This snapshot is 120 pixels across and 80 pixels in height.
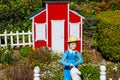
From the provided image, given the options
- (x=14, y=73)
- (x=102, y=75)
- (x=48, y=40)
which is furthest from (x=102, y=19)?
(x=102, y=75)

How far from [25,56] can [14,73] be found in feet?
9.39

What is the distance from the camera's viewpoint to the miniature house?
14742mm

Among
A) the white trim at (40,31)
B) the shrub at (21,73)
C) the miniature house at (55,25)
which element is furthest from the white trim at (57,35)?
the shrub at (21,73)

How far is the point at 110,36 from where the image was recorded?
564 inches

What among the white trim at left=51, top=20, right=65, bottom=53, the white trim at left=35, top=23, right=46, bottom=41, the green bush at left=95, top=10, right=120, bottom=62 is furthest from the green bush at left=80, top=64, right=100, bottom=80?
the white trim at left=35, top=23, right=46, bottom=41

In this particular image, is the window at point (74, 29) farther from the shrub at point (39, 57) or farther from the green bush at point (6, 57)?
the green bush at point (6, 57)

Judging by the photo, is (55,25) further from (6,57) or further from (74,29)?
(6,57)

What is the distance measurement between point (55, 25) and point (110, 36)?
180 centimetres

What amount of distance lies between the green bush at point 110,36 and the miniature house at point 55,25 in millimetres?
791

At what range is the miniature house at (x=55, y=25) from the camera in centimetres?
1474

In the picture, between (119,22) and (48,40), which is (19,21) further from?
(119,22)

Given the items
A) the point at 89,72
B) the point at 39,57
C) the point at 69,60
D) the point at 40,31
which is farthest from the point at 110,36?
the point at 69,60

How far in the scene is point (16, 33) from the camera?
50.8 feet

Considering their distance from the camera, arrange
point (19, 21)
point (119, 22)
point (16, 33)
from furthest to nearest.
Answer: point (19, 21) → point (16, 33) → point (119, 22)
